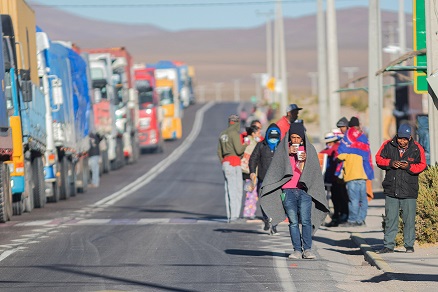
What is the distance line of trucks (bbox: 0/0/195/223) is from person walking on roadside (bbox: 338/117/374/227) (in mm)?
5388

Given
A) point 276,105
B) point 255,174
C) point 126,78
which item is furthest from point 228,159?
point 276,105

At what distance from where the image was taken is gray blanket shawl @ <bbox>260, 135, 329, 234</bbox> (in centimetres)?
1554

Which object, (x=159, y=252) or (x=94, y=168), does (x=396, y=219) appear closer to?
(x=159, y=252)

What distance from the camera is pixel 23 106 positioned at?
2395 centimetres

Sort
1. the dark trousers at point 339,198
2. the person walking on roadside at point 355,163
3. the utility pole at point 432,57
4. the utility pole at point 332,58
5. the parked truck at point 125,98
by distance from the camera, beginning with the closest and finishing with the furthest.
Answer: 1. the utility pole at point 432,57
2. the person walking on roadside at point 355,163
3. the dark trousers at point 339,198
4. the utility pole at point 332,58
5. the parked truck at point 125,98

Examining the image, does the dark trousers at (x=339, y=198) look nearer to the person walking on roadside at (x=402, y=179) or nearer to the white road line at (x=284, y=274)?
the white road line at (x=284, y=274)

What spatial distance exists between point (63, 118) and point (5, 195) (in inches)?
302

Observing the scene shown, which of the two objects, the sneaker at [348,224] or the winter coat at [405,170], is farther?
the sneaker at [348,224]

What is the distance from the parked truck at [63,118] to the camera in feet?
94.2

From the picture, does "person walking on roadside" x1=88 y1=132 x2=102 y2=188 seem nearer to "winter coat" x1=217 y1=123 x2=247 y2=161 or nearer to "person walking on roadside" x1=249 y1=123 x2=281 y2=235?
"winter coat" x1=217 y1=123 x2=247 y2=161

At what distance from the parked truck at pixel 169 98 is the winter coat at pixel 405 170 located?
47929 mm

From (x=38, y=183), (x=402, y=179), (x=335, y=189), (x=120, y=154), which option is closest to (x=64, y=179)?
(x=38, y=183)

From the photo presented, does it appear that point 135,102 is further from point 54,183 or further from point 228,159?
point 228,159

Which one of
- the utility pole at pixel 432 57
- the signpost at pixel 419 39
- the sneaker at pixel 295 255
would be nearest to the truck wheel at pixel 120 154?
the signpost at pixel 419 39
